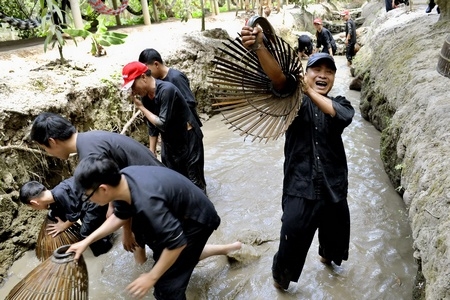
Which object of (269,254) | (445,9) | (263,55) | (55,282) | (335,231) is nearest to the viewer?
(263,55)

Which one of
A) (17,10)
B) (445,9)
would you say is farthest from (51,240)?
(17,10)

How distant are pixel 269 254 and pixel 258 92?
1.73 meters

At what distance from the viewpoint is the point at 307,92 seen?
2.05m

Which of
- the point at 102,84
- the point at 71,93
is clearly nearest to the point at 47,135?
the point at 71,93

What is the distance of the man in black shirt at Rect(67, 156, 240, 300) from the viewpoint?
1.82 m

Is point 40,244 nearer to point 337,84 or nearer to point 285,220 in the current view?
point 285,220

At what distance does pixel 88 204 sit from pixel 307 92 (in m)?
1.99

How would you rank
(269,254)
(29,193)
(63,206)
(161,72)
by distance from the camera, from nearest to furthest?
1. (29,193)
2. (63,206)
3. (269,254)
4. (161,72)

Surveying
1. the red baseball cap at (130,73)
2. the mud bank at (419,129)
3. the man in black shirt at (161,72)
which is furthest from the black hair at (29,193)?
the mud bank at (419,129)

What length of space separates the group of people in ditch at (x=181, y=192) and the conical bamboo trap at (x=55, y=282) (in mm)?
88

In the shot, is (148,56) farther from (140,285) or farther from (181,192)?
(140,285)

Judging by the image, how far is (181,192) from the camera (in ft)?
7.07

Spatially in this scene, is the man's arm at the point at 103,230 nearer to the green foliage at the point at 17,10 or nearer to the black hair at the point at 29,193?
the black hair at the point at 29,193

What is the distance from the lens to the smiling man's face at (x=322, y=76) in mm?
2322
